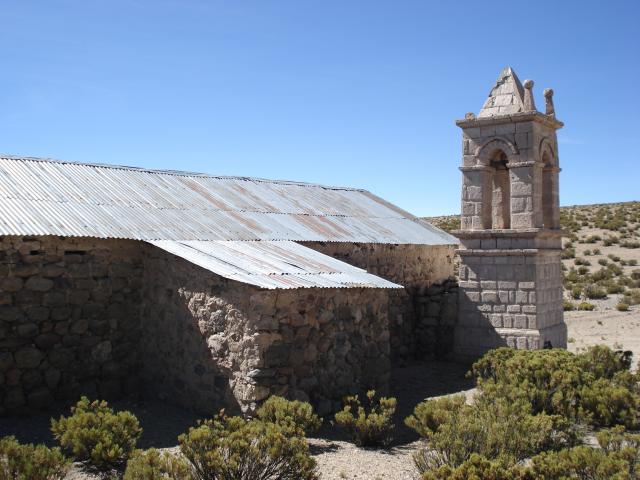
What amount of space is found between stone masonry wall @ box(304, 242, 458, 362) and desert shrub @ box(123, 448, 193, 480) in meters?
7.18

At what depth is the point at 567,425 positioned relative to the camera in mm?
7000

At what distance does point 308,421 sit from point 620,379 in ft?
15.8

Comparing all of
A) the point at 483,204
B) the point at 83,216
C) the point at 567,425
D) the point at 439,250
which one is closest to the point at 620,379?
the point at 567,425

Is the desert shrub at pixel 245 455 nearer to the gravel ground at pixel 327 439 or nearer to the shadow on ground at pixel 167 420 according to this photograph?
the gravel ground at pixel 327 439

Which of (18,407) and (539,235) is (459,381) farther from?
(18,407)

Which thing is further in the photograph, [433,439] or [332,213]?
[332,213]

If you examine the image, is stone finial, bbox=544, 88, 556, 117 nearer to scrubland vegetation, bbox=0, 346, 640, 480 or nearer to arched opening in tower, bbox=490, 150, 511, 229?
arched opening in tower, bbox=490, 150, 511, 229

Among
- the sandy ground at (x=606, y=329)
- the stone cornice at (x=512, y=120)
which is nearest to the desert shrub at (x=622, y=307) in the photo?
the sandy ground at (x=606, y=329)

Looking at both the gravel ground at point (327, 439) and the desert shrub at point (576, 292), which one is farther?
the desert shrub at point (576, 292)

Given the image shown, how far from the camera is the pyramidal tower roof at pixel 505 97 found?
38.9 feet

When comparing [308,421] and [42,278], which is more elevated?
[42,278]

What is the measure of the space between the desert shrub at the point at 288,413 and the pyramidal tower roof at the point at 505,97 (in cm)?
725

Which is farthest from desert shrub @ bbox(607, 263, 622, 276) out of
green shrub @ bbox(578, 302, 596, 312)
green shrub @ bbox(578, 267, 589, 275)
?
green shrub @ bbox(578, 302, 596, 312)

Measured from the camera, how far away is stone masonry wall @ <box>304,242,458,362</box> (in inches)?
481
